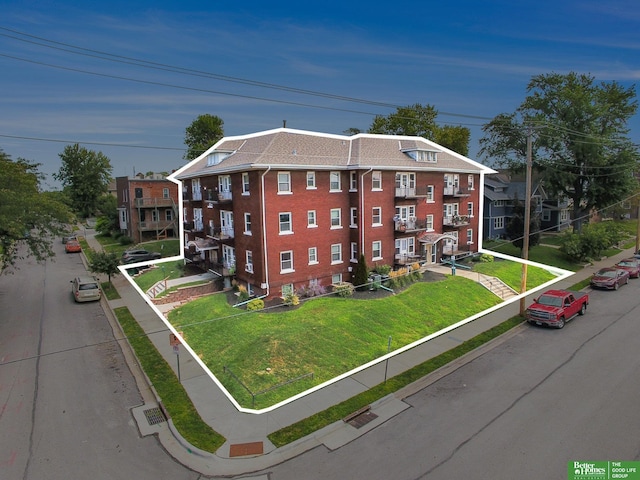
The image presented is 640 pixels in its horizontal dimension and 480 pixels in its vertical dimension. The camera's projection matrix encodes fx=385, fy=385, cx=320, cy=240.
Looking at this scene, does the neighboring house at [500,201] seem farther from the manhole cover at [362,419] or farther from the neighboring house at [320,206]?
the manhole cover at [362,419]

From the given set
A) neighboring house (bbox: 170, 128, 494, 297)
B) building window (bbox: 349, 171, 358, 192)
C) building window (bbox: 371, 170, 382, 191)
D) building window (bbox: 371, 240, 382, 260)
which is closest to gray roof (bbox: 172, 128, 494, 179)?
neighboring house (bbox: 170, 128, 494, 297)

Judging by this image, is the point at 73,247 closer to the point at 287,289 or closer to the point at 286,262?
the point at 286,262

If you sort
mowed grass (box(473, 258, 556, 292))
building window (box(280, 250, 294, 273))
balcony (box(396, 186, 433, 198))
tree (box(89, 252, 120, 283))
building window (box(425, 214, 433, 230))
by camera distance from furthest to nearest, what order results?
1. tree (box(89, 252, 120, 283))
2. building window (box(280, 250, 294, 273))
3. balcony (box(396, 186, 433, 198))
4. building window (box(425, 214, 433, 230))
5. mowed grass (box(473, 258, 556, 292))

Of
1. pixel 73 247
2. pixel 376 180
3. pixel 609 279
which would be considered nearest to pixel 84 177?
pixel 73 247

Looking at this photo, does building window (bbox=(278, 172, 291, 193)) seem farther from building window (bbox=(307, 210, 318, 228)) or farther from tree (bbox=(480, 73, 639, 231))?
tree (bbox=(480, 73, 639, 231))

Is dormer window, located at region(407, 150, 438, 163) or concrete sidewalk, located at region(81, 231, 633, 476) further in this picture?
dormer window, located at region(407, 150, 438, 163)

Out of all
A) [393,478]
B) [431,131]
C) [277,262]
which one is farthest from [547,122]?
[393,478]

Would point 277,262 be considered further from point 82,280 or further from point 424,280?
point 82,280
